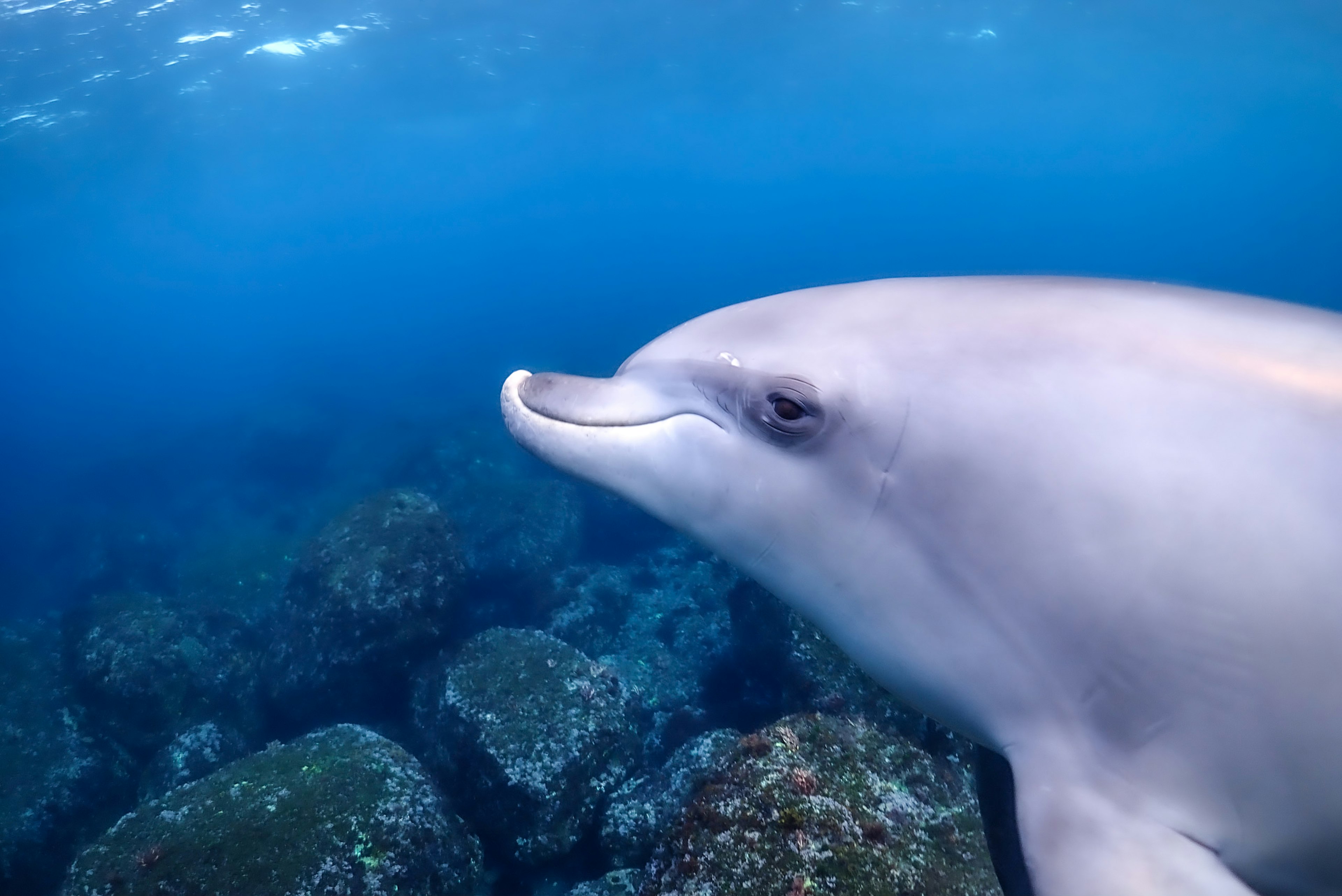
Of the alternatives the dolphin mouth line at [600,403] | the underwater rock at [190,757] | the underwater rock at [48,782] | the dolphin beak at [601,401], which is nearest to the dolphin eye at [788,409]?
the dolphin mouth line at [600,403]

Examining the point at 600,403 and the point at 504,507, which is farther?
the point at 504,507

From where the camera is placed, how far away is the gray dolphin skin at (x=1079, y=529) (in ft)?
5.12

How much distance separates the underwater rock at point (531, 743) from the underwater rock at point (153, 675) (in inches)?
180

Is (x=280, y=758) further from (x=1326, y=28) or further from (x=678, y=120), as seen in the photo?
(x=678, y=120)

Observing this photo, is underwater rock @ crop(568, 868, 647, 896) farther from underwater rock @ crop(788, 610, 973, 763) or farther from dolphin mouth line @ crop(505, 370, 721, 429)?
dolphin mouth line @ crop(505, 370, 721, 429)

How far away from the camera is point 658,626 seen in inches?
440

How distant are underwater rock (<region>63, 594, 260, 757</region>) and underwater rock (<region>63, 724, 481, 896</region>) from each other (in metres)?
5.00

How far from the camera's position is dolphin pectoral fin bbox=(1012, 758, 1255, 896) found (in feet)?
5.15

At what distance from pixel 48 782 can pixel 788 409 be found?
11.3 meters

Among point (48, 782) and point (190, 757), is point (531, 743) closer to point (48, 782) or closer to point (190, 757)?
point (190, 757)

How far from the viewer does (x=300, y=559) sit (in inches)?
418

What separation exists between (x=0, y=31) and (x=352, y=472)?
54.6 ft

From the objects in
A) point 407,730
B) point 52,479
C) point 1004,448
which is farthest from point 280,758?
point 52,479

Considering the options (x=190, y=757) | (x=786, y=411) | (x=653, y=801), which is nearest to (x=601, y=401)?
(x=786, y=411)
